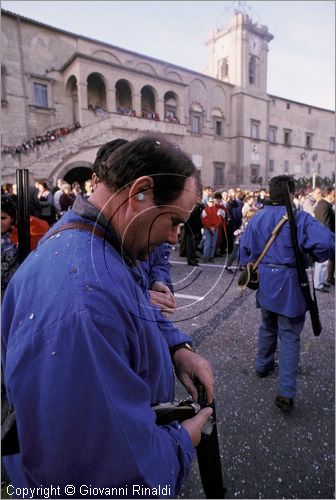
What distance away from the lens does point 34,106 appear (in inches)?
851

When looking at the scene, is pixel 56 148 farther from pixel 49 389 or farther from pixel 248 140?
pixel 248 140

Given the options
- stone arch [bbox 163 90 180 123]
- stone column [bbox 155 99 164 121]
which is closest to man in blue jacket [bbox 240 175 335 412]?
stone column [bbox 155 99 164 121]

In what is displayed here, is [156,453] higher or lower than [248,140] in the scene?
lower

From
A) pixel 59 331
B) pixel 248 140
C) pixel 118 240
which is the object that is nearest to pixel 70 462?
pixel 59 331

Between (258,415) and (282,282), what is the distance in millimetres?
1187

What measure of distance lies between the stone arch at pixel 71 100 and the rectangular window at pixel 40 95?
1.51m

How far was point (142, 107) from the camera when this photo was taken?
26000 millimetres

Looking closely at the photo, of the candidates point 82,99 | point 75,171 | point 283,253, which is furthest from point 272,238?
point 82,99

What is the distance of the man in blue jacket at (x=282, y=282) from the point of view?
2643 mm

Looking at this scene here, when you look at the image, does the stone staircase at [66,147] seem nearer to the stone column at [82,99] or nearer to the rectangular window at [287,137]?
the stone column at [82,99]

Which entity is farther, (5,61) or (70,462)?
(5,61)

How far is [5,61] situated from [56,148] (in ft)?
27.0

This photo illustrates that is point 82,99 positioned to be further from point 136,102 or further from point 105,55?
point 105,55

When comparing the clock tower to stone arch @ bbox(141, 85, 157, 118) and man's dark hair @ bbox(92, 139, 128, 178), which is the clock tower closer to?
stone arch @ bbox(141, 85, 157, 118)
